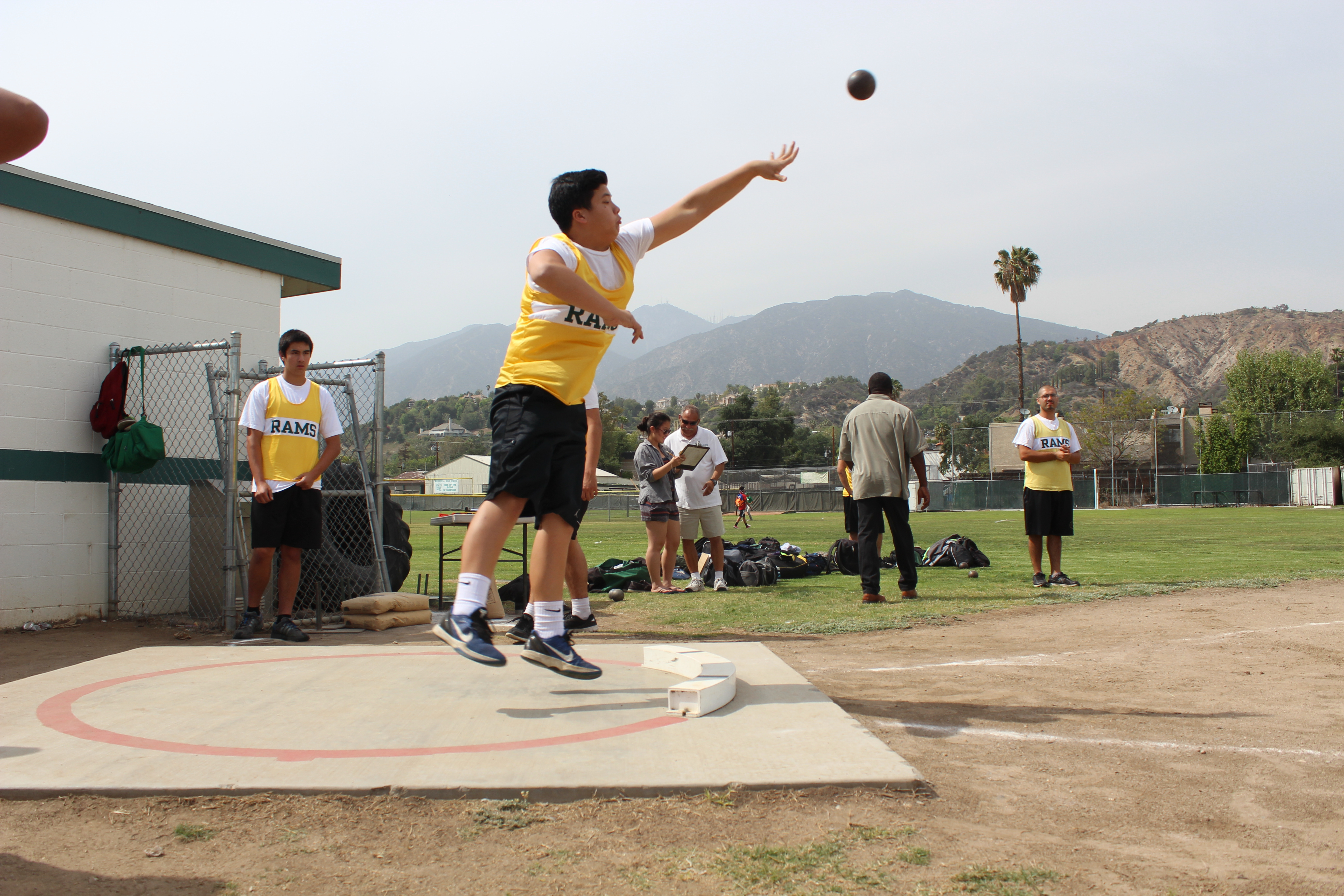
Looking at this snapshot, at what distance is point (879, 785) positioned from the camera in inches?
95.8

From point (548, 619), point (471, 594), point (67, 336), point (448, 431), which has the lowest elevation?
point (548, 619)

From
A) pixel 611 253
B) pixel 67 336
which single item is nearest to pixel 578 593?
pixel 611 253

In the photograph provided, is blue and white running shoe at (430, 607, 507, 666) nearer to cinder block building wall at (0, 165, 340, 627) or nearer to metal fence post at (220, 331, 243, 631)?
metal fence post at (220, 331, 243, 631)

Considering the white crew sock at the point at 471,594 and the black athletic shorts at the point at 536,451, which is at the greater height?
the black athletic shorts at the point at 536,451

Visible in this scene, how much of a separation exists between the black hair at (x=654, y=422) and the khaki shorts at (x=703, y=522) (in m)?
0.91

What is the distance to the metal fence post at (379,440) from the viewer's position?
7.17 m

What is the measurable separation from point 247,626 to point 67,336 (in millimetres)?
3148

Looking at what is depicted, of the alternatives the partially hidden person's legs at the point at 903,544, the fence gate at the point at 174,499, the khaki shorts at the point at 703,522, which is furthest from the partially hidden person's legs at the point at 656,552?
the fence gate at the point at 174,499

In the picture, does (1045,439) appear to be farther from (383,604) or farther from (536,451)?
(536,451)

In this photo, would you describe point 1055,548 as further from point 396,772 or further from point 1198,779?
point 396,772

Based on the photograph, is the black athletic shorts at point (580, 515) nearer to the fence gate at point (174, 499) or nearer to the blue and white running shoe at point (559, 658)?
the blue and white running shoe at point (559, 658)

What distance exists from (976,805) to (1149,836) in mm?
418

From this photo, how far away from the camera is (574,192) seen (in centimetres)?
361

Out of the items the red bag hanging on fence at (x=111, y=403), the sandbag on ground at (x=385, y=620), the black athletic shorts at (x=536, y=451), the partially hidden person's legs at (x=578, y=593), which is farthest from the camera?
the red bag hanging on fence at (x=111, y=403)
